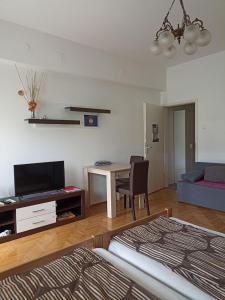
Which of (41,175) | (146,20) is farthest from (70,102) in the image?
(146,20)

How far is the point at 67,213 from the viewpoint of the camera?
3.53 metres

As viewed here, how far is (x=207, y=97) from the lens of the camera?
4660 mm

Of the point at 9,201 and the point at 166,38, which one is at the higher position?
the point at 166,38

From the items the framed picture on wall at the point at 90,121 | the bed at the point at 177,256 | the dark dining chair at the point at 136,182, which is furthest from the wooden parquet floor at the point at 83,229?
the framed picture on wall at the point at 90,121

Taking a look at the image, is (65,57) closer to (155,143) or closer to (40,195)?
(40,195)

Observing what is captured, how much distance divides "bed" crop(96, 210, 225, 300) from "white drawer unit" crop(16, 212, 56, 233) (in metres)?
1.56

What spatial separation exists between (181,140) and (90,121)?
2.94 m

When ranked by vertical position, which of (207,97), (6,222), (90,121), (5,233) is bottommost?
(5,233)

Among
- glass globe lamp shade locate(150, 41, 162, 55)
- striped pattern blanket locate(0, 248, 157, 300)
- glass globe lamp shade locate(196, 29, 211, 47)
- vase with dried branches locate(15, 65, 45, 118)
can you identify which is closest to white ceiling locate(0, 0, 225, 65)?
vase with dried branches locate(15, 65, 45, 118)

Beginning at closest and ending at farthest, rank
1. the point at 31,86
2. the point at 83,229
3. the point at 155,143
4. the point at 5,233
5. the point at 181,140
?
the point at 5,233, the point at 83,229, the point at 31,86, the point at 155,143, the point at 181,140

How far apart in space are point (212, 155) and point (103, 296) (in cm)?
410

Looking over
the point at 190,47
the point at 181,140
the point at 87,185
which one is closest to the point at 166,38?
the point at 190,47

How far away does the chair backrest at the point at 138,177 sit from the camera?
348 cm

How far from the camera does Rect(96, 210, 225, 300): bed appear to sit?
1.28 m
